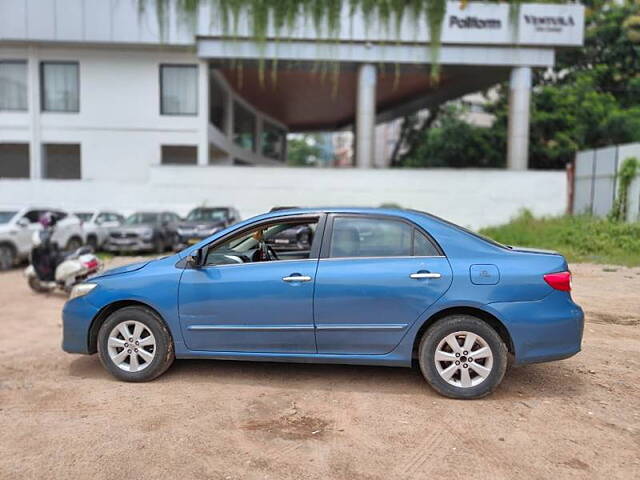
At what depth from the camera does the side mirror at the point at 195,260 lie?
175 inches

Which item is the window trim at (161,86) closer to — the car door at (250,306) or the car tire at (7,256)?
the car tire at (7,256)

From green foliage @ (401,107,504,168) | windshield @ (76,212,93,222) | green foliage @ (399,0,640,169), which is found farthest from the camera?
green foliage @ (401,107,504,168)

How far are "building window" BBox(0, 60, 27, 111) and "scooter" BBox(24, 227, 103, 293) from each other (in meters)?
15.2

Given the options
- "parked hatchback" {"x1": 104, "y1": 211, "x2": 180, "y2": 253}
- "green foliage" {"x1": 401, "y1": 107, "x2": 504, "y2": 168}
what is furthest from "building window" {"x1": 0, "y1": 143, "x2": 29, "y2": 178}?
"green foliage" {"x1": 401, "y1": 107, "x2": 504, "y2": 168}

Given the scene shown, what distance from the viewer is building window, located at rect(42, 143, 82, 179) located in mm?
24219

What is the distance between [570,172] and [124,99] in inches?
713

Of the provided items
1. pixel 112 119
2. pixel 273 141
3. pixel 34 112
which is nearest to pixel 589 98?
pixel 112 119

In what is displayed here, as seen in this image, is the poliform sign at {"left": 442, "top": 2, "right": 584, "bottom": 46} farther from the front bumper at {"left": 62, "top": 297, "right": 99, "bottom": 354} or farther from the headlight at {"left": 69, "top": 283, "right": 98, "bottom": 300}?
the front bumper at {"left": 62, "top": 297, "right": 99, "bottom": 354}

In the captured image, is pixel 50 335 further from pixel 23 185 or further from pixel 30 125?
pixel 30 125

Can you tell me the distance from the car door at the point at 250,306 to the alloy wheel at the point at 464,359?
1.07 metres

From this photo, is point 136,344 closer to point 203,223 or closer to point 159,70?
point 203,223

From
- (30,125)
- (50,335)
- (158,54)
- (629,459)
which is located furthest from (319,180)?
(629,459)

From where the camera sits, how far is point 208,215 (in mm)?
16109

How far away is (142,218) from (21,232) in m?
4.09
